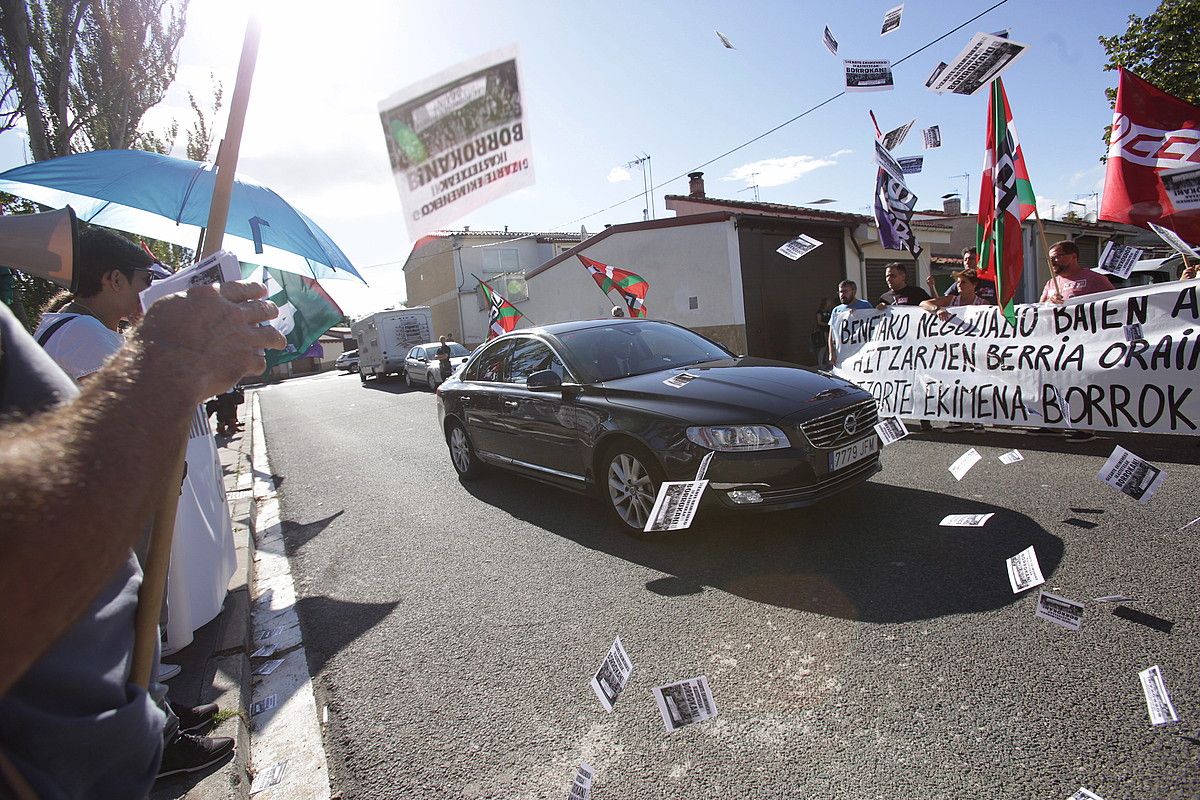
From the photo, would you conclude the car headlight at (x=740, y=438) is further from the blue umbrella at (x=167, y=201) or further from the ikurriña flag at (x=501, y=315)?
the ikurriña flag at (x=501, y=315)

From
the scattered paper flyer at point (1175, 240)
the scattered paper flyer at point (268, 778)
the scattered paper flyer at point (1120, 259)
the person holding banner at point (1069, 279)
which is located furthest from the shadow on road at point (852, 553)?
the scattered paper flyer at point (1120, 259)

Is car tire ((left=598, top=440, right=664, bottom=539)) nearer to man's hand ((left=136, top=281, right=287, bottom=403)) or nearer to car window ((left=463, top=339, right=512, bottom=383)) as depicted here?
car window ((left=463, top=339, right=512, bottom=383))

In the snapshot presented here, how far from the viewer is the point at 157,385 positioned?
91cm

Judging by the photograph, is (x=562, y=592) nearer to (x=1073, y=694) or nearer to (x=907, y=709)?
(x=907, y=709)

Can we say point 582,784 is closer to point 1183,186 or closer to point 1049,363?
point 1049,363

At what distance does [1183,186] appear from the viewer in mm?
6621

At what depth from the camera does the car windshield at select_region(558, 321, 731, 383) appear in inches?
208

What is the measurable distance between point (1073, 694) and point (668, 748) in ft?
5.07

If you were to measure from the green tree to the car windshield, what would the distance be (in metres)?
15.9

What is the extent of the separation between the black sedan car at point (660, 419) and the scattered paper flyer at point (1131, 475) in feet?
4.48

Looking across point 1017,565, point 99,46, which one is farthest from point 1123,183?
point 99,46

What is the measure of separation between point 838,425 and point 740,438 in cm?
78

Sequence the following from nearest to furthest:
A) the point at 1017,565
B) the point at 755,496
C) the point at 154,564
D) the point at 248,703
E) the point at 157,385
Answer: the point at 157,385
the point at 154,564
the point at 248,703
the point at 1017,565
the point at 755,496

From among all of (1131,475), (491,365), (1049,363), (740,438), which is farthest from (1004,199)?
(491,365)
